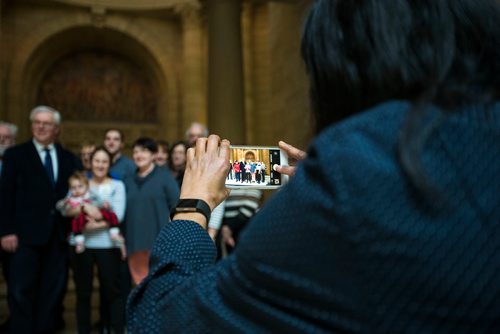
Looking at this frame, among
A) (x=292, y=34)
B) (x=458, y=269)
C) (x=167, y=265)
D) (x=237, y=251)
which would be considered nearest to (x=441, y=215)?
(x=458, y=269)

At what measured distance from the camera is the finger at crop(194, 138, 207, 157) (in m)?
1.10

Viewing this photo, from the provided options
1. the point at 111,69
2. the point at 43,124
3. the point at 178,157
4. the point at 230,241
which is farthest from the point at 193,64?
the point at 230,241

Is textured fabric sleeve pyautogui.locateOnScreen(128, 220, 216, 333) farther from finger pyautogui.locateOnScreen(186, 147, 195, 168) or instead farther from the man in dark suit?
the man in dark suit

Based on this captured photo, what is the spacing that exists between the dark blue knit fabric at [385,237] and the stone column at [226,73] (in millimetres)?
7568

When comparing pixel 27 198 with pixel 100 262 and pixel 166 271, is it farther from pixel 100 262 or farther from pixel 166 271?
pixel 166 271

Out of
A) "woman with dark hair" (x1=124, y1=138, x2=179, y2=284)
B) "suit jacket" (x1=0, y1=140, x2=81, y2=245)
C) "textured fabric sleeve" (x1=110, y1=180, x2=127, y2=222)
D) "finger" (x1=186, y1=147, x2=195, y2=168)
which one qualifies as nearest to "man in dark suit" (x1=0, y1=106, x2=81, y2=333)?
"suit jacket" (x1=0, y1=140, x2=81, y2=245)

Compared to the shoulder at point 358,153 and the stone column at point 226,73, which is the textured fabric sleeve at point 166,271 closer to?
the shoulder at point 358,153

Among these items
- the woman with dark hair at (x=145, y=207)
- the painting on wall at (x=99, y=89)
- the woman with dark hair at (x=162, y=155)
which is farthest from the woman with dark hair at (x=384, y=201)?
the painting on wall at (x=99, y=89)

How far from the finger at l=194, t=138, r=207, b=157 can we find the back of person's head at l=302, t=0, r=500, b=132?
363 millimetres

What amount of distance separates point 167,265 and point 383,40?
1.63 ft

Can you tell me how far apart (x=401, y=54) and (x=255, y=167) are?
68 centimetres

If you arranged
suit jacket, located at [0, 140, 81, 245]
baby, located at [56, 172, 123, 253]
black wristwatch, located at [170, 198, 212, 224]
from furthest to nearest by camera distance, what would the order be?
suit jacket, located at [0, 140, 81, 245]
baby, located at [56, 172, 123, 253]
black wristwatch, located at [170, 198, 212, 224]

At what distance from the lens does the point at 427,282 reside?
1.96ft

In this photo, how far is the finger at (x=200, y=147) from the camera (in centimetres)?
110
